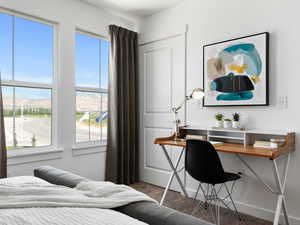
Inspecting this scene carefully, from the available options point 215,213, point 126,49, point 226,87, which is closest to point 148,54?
point 126,49

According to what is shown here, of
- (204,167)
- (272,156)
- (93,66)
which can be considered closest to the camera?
(272,156)

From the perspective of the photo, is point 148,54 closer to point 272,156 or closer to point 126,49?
point 126,49

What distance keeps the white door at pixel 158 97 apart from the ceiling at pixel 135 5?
46 cm

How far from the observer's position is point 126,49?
368 centimetres

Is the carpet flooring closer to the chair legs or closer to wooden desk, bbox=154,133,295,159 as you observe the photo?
the chair legs

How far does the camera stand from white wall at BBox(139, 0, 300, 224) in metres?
2.39

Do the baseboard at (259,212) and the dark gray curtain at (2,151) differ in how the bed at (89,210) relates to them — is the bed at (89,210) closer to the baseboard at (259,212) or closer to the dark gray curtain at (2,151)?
the dark gray curtain at (2,151)

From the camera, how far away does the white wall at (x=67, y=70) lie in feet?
9.44

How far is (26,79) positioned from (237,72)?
2433 millimetres

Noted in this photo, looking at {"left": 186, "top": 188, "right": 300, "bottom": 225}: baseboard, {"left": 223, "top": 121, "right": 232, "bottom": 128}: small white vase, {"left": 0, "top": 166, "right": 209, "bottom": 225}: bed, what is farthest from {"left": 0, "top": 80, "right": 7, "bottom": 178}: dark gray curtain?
{"left": 186, "top": 188, "right": 300, "bottom": 225}: baseboard

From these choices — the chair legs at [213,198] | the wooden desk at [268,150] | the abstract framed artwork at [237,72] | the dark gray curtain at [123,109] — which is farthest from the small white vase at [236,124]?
the dark gray curtain at [123,109]

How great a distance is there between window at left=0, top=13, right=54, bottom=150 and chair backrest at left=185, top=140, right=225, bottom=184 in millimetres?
1828

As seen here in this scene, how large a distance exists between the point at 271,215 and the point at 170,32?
2581 millimetres

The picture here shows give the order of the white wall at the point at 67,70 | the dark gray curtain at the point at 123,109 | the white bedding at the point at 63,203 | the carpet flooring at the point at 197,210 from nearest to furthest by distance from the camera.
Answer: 1. the white bedding at the point at 63,203
2. the carpet flooring at the point at 197,210
3. the white wall at the point at 67,70
4. the dark gray curtain at the point at 123,109
